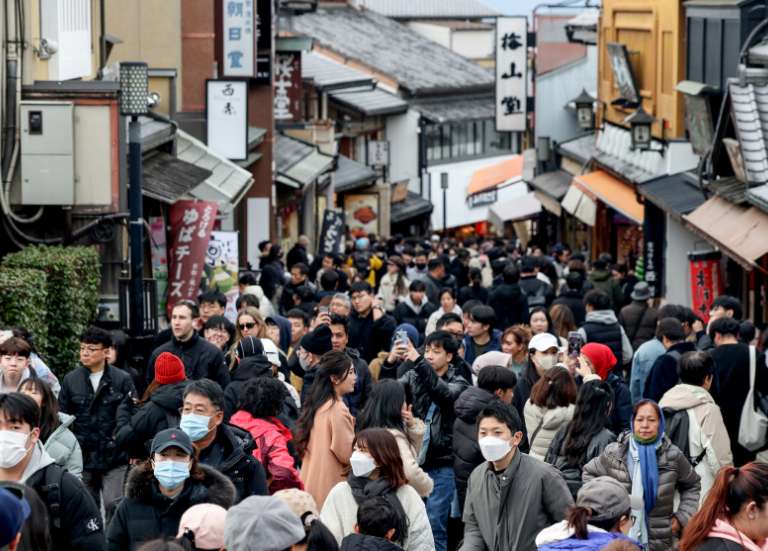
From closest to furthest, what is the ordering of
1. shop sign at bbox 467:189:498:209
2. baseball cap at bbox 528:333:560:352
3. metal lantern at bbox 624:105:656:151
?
baseball cap at bbox 528:333:560:352, metal lantern at bbox 624:105:656:151, shop sign at bbox 467:189:498:209

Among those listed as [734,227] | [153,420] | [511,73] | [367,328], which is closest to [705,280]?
[734,227]

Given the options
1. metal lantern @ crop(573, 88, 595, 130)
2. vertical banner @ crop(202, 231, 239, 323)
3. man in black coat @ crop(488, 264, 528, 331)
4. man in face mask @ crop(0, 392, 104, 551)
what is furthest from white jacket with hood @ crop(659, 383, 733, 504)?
metal lantern @ crop(573, 88, 595, 130)

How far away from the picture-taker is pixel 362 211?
51750 millimetres

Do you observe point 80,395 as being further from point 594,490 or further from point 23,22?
point 23,22

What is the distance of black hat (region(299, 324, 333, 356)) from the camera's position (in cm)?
1332

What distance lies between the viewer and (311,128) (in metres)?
40.7

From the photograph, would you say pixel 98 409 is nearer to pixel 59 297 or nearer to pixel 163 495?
pixel 163 495

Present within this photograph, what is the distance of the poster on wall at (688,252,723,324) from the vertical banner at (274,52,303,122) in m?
16.1

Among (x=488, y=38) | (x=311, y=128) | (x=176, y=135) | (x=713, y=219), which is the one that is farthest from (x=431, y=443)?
(x=488, y=38)

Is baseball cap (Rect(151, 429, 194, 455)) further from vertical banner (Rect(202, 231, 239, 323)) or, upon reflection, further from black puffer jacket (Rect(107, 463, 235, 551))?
vertical banner (Rect(202, 231, 239, 323))

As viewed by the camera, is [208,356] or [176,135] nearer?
[208,356]

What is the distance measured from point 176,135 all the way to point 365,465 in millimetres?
16418

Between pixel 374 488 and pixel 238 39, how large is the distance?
2230 centimetres

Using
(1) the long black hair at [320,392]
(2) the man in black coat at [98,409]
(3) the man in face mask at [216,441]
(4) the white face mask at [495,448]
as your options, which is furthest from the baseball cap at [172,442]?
(2) the man in black coat at [98,409]
